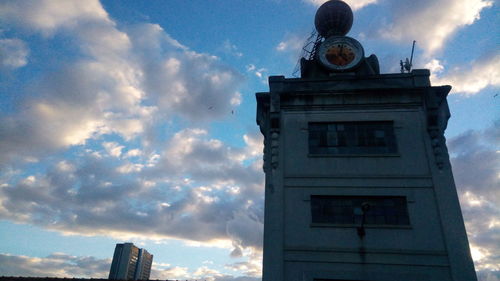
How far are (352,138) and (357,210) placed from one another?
399cm

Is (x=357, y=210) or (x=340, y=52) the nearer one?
(x=357, y=210)

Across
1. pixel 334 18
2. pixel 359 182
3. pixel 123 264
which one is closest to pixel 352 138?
pixel 359 182

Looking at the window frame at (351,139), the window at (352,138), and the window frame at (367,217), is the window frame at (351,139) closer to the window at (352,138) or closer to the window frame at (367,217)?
the window at (352,138)

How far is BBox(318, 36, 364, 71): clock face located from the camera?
2136cm

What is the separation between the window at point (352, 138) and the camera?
696 inches

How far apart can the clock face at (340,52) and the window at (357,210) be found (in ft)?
29.3

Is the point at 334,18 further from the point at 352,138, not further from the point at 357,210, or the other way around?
the point at 357,210

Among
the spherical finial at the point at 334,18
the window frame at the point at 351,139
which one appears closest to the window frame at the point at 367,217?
the window frame at the point at 351,139

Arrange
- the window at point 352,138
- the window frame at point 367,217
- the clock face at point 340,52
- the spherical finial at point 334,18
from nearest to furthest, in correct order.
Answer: the window frame at point 367,217
the window at point 352,138
the clock face at point 340,52
the spherical finial at point 334,18

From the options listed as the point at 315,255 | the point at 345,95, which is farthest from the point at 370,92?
the point at 315,255

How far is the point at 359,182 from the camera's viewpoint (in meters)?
16.7

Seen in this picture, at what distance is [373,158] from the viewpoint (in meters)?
17.2

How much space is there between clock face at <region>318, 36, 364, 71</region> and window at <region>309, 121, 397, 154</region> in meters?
4.78

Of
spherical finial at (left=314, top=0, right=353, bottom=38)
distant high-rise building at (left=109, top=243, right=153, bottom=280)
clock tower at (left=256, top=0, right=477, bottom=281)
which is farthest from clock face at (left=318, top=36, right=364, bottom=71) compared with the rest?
distant high-rise building at (left=109, top=243, right=153, bottom=280)
